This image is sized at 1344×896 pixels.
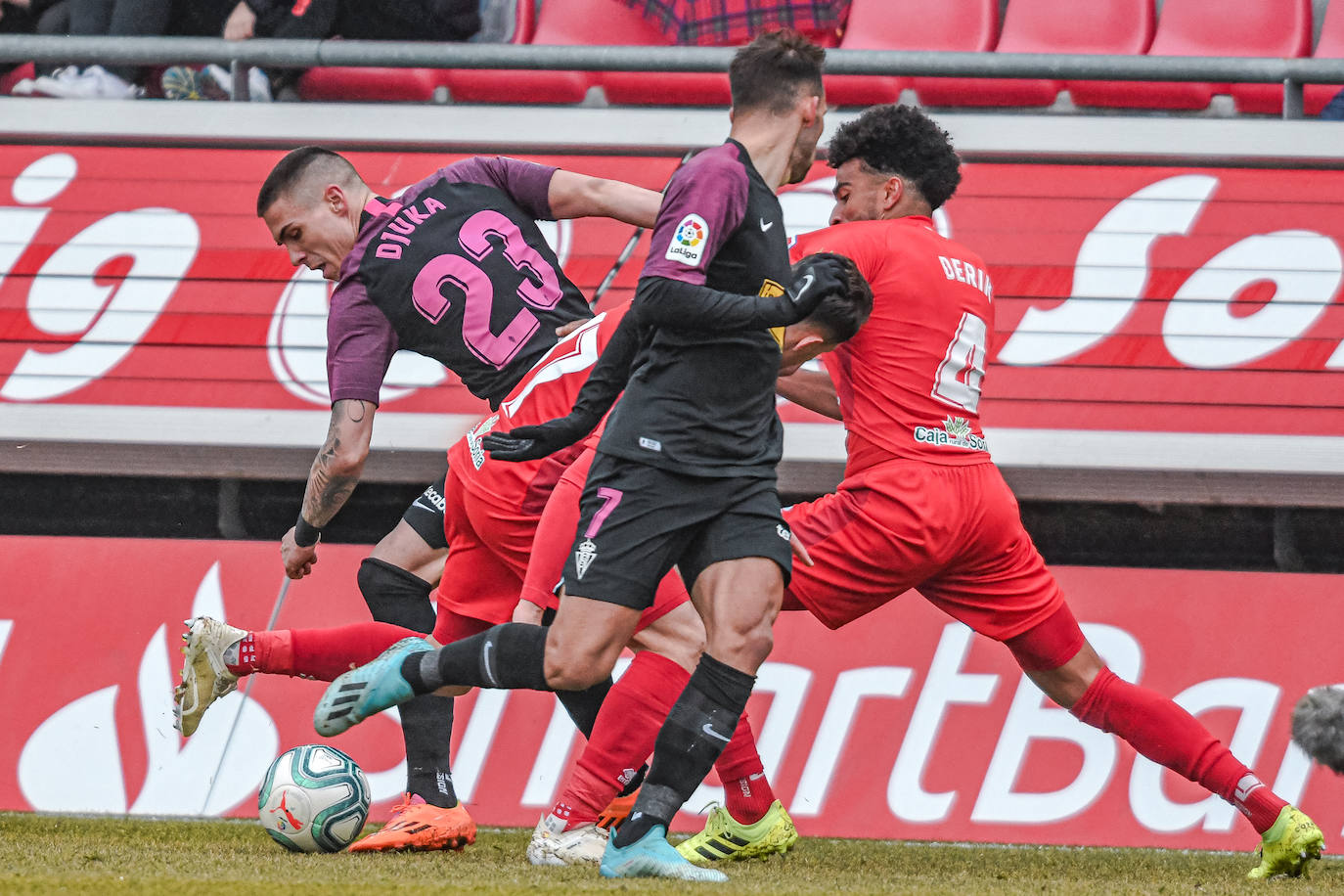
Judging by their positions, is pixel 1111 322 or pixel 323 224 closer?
pixel 323 224

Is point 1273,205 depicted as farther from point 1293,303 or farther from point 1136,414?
point 1136,414

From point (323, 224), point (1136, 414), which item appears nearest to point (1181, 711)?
point (1136, 414)

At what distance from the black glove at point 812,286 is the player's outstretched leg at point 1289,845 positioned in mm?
1841

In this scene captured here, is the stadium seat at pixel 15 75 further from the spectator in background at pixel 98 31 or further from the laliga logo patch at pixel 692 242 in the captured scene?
the laliga logo patch at pixel 692 242

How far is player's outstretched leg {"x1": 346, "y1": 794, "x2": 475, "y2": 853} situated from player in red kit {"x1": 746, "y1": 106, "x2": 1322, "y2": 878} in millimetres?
1184

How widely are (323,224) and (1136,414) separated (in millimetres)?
3232

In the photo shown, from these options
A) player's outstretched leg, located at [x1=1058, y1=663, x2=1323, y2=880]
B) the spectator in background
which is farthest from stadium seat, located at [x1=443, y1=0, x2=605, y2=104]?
player's outstretched leg, located at [x1=1058, y1=663, x2=1323, y2=880]

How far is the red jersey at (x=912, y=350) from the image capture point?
3.96 metres

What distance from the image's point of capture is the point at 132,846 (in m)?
4.19

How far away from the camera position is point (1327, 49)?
700 centimetres

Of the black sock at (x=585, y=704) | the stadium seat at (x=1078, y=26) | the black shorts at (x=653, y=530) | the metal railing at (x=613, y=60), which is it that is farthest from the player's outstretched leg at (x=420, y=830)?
the stadium seat at (x=1078, y=26)

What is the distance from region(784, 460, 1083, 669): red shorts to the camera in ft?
12.7

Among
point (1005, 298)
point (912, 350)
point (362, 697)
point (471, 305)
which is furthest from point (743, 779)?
point (1005, 298)

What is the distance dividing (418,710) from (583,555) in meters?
1.25
